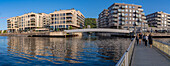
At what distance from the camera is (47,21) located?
122 meters

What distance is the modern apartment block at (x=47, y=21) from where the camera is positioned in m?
102

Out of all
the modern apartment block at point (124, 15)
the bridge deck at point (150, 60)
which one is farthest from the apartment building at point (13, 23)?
the bridge deck at point (150, 60)

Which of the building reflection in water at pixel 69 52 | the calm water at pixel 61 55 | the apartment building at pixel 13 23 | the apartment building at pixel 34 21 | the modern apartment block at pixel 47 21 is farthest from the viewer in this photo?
the apartment building at pixel 13 23

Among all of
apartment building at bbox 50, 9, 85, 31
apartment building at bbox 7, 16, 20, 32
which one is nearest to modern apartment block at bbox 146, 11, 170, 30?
apartment building at bbox 50, 9, 85, 31

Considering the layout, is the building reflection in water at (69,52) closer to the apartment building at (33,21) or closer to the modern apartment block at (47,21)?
the modern apartment block at (47,21)

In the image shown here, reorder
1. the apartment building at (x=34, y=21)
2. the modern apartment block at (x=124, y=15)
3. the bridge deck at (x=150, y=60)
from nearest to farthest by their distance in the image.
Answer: the bridge deck at (x=150, y=60), the modern apartment block at (x=124, y=15), the apartment building at (x=34, y=21)

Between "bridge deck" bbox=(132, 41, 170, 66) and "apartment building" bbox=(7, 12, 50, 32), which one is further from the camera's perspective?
"apartment building" bbox=(7, 12, 50, 32)

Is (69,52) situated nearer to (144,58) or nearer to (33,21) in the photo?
(144,58)

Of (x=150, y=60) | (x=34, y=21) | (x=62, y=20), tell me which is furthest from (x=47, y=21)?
(x=150, y=60)

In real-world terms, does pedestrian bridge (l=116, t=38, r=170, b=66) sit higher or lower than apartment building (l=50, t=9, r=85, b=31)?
lower

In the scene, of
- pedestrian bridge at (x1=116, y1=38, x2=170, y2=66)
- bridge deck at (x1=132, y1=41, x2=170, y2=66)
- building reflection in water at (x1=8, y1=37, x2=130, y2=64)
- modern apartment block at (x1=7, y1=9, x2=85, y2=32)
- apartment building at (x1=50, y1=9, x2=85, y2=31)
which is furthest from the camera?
modern apartment block at (x1=7, y1=9, x2=85, y2=32)

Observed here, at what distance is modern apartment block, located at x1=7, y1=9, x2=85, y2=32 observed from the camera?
335 feet

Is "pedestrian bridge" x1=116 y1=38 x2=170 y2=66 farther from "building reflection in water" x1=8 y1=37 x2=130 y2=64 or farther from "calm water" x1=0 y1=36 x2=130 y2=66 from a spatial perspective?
"building reflection in water" x1=8 y1=37 x2=130 y2=64

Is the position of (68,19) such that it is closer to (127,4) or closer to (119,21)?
(119,21)
